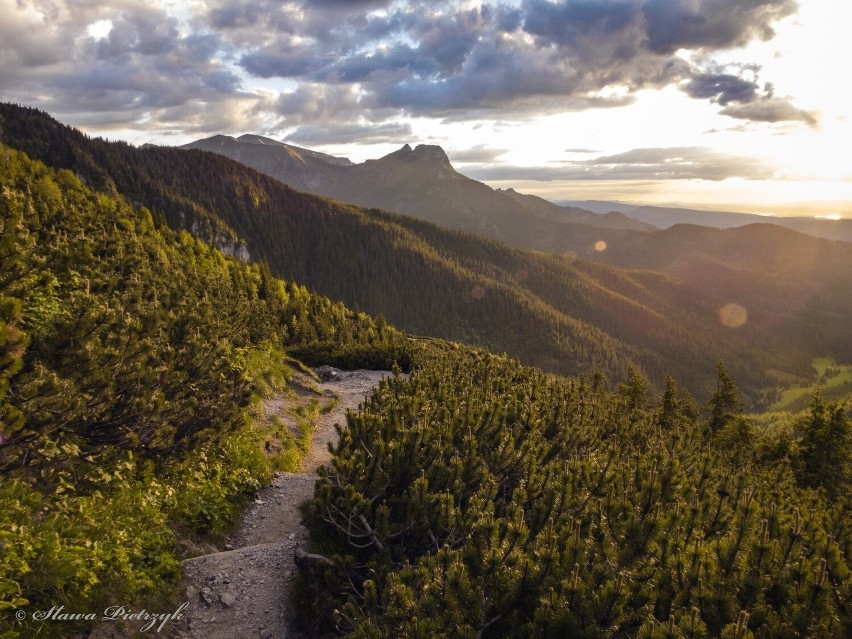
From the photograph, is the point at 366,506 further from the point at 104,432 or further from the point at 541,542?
the point at 104,432

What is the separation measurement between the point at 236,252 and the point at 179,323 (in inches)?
7702

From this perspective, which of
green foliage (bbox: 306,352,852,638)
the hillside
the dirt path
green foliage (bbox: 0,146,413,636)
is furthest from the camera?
the dirt path

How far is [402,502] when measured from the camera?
415 inches

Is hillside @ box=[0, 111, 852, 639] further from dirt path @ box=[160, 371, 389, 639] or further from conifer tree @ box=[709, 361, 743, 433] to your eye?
conifer tree @ box=[709, 361, 743, 433]

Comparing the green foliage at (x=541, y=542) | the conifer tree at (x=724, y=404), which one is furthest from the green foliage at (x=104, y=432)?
the conifer tree at (x=724, y=404)

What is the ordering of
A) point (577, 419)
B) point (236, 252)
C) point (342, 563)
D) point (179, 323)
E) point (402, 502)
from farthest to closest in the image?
point (236, 252)
point (577, 419)
point (179, 323)
point (402, 502)
point (342, 563)

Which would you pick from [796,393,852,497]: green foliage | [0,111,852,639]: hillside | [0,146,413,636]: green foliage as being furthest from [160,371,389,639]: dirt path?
[796,393,852,497]: green foliage

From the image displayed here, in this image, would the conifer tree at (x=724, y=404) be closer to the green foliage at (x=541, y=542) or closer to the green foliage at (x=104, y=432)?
the green foliage at (x=541, y=542)

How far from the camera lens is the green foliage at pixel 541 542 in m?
6.32

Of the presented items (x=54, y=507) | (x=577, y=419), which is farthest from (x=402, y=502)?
(x=577, y=419)

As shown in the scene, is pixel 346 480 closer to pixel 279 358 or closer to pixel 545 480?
pixel 545 480

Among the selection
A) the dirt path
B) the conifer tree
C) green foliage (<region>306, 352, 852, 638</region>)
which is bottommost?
the conifer tree

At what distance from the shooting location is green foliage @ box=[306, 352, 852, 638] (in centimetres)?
632

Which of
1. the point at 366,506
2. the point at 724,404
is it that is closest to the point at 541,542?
the point at 366,506
